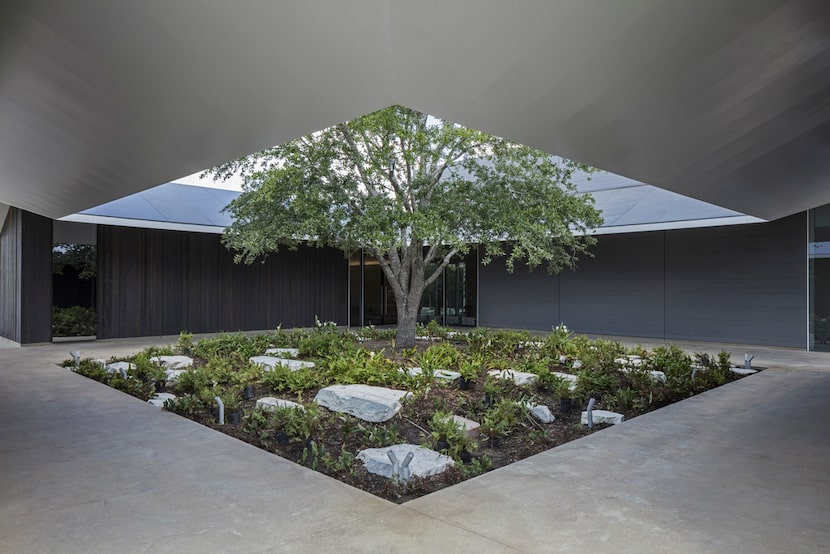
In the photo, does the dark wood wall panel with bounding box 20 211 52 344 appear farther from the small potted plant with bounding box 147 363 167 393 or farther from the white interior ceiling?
the white interior ceiling

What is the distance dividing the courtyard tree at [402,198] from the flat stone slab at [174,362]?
2192 mm

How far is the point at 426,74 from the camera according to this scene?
11.6 feet

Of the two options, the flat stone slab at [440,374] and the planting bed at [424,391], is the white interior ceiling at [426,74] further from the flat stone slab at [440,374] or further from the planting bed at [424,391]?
the flat stone slab at [440,374]

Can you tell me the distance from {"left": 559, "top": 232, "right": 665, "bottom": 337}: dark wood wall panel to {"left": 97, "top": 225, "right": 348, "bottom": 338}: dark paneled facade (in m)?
7.77

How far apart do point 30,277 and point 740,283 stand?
1689 centimetres

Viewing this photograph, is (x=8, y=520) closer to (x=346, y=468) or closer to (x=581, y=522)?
(x=346, y=468)

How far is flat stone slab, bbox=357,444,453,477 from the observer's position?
4168mm

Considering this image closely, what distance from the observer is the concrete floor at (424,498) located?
2.91 metres

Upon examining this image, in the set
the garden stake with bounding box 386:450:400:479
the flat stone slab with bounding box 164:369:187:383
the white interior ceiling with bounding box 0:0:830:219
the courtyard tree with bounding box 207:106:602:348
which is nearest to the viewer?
the white interior ceiling with bounding box 0:0:830:219

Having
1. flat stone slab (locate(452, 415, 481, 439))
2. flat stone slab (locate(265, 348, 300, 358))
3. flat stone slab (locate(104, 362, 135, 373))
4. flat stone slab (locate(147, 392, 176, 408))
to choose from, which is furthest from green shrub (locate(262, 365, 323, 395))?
flat stone slab (locate(104, 362, 135, 373))

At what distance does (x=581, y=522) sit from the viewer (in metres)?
3.15

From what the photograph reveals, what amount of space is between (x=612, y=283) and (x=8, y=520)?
1476 cm

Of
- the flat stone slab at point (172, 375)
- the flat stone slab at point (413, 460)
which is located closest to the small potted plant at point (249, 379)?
the flat stone slab at point (172, 375)

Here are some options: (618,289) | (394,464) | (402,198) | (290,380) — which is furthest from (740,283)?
(394,464)
